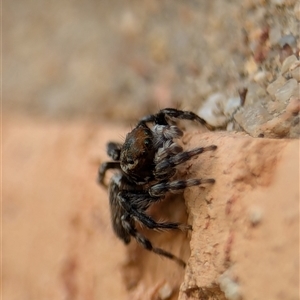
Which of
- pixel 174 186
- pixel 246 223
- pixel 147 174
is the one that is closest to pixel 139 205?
pixel 147 174

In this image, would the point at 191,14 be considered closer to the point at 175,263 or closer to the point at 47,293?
the point at 175,263

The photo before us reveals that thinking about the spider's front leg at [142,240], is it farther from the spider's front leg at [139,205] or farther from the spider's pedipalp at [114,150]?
Result: the spider's pedipalp at [114,150]

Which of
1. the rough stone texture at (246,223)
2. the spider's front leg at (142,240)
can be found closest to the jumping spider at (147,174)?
the spider's front leg at (142,240)

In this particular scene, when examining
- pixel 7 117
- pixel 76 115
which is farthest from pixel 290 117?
pixel 7 117

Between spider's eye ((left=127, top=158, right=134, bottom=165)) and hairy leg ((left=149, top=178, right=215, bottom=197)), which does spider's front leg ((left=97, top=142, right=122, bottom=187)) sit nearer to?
spider's eye ((left=127, top=158, right=134, bottom=165))

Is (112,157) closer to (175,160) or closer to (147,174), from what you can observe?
(147,174)

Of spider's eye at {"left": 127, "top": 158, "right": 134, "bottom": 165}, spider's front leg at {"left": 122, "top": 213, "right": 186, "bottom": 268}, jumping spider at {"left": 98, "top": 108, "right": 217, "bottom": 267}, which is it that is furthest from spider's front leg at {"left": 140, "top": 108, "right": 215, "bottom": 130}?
spider's front leg at {"left": 122, "top": 213, "right": 186, "bottom": 268}
